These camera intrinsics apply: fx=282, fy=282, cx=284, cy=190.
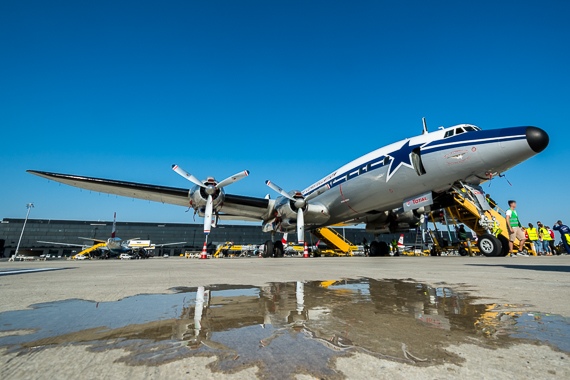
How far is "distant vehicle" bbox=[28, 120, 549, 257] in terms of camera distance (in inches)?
393

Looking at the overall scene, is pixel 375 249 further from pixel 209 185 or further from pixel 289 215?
pixel 209 185

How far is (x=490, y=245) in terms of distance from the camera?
415 inches

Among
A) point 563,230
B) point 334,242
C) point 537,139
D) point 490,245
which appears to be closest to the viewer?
point 537,139

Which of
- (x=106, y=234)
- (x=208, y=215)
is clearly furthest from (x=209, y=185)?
(x=106, y=234)

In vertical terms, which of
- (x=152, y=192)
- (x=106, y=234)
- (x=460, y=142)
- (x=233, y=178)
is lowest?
(x=152, y=192)

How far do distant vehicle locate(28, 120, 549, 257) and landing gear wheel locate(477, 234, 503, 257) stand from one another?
0.04m

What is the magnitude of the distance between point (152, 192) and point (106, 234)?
244ft

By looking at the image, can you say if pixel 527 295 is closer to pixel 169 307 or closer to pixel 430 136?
pixel 169 307

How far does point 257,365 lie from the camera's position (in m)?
1.04

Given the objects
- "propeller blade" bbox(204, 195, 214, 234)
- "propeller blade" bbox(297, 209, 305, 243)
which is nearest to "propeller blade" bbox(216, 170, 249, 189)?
"propeller blade" bbox(204, 195, 214, 234)

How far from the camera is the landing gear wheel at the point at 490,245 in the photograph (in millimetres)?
10281

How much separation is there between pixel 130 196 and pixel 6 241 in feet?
279

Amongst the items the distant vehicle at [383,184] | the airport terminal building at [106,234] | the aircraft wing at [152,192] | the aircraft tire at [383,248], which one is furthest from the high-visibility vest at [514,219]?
the airport terminal building at [106,234]

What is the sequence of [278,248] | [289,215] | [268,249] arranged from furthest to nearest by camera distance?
[278,248] → [268,249] → [289,215]
